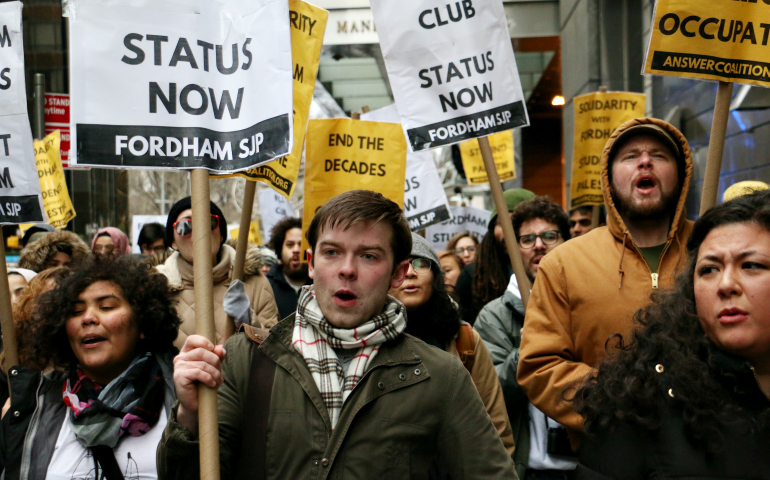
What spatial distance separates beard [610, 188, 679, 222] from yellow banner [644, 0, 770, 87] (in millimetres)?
574

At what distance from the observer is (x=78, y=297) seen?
3.08 meters

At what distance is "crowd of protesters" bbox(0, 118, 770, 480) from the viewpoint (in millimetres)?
2035

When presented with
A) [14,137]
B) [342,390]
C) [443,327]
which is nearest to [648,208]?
[443,327]

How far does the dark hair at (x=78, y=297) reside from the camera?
3.04 meters

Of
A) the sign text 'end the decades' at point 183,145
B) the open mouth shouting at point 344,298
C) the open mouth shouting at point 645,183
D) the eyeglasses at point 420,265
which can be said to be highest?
the sign text 'end the decades' at point 183,145

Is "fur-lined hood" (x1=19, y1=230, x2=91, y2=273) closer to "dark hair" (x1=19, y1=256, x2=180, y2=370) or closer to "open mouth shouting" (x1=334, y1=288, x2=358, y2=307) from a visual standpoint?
"dark hair" (x1=19, y1=256, x2=180, y2=370)

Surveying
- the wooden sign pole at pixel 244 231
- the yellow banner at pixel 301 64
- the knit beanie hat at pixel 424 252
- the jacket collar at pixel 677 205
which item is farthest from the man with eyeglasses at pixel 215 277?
the jacket collar at pixel 677 205

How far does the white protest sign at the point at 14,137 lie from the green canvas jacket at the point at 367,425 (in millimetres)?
2072

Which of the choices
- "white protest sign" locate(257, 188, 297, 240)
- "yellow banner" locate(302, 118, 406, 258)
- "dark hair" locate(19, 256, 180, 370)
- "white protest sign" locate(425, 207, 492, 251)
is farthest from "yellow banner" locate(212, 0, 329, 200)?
"white protest sign" locate(257, 188, 297, 240)

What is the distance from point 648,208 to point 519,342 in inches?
46.1

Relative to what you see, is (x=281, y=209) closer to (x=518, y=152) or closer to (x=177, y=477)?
(x=177, y=477)

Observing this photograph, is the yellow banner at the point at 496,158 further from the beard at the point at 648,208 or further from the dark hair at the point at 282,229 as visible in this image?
the beard at the point at 648,208

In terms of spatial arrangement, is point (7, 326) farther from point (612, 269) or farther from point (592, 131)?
point (592, 131)

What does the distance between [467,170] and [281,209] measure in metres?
2.49
